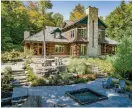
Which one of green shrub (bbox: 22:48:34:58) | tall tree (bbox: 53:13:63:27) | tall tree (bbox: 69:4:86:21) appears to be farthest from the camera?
tall tree (bbox: 69:4:86:21)

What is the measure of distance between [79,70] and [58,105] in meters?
8.91

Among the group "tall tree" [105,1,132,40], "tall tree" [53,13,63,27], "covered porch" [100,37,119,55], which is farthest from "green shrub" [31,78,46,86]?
"tall tree" [53,13,63,27]

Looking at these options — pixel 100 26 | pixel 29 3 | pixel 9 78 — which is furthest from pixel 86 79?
pixel 100 26

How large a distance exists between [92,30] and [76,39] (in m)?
3.86

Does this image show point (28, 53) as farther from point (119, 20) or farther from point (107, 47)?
point (119, 20)

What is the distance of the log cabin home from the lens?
1223 inches

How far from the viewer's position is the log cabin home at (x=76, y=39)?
1223 inches

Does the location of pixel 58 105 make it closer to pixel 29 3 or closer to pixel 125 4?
pixel 29 3

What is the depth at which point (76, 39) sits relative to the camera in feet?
101

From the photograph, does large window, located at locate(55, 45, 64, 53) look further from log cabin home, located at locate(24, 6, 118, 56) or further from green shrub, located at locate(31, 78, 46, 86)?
green shrub, located at locate(31, 78, 46, 86)

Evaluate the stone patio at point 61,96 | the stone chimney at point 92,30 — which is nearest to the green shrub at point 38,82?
the stone patio at point 61,96

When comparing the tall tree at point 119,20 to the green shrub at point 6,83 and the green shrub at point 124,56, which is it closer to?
the green shrub at point 124,56

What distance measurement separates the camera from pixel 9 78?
1521 centimetres

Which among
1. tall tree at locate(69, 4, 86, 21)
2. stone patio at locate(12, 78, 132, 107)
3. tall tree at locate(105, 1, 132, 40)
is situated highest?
tall tree at locate(69, 4, 86, 21)
